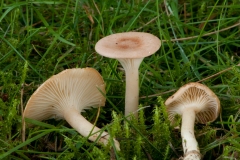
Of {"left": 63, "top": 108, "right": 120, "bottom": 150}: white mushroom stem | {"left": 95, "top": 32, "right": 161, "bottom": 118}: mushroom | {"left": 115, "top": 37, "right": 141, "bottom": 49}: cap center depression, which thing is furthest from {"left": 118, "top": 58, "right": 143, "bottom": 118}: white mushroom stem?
{"left": 63, "top": 108, "right": 120, "bottom": 150}: white mushroom stem

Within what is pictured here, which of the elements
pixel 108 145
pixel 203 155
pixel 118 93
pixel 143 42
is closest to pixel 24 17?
pixel 118 93

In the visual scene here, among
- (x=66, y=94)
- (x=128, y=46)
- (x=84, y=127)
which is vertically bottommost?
(x=84, y=127)

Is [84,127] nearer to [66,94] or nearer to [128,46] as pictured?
[66,94]

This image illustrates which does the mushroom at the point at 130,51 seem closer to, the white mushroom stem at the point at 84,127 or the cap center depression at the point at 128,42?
the cap center depression at the point at 128,42

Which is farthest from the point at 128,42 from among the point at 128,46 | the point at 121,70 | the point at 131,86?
the point at 121,70

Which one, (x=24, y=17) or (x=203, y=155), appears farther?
(x=24, y=17)

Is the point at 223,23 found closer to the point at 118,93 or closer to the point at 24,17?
the point at 118,93
